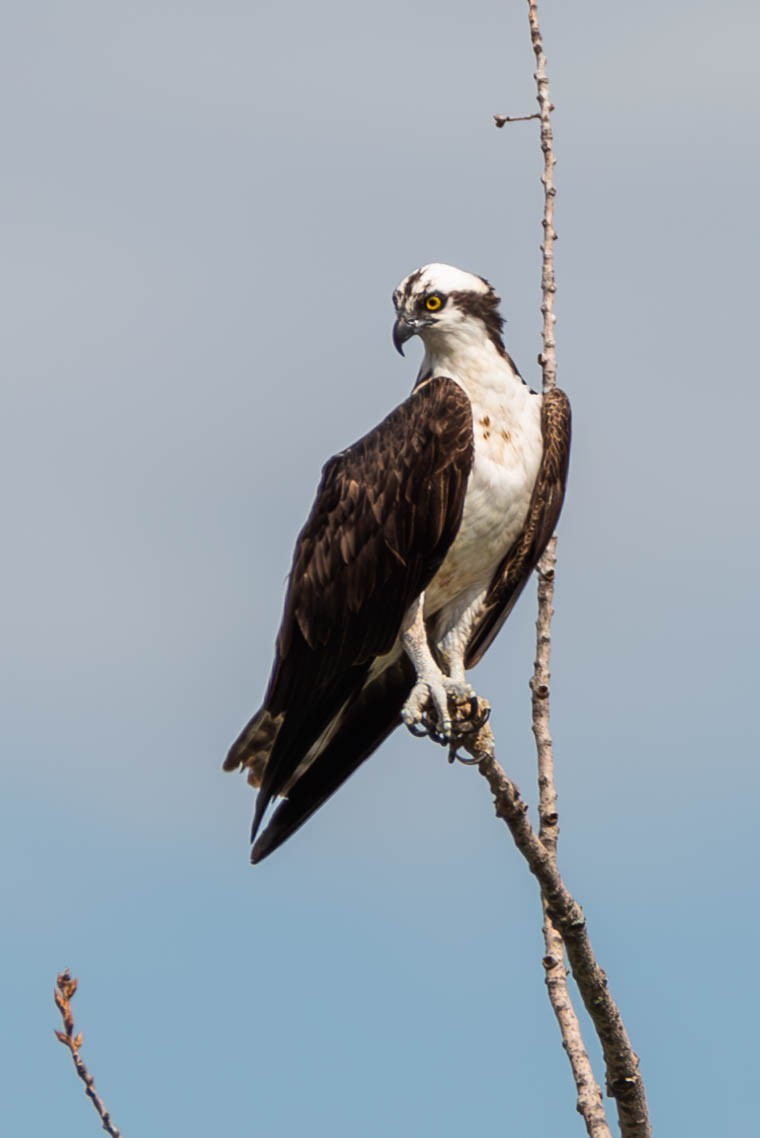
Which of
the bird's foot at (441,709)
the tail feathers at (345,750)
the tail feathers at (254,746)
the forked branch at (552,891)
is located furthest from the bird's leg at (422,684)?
the forked branch at (552,891)

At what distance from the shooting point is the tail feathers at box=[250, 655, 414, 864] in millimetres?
7629

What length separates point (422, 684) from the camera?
24.1 feet

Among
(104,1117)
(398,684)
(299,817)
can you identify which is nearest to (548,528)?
(398,684)

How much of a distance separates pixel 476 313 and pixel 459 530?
1.04m

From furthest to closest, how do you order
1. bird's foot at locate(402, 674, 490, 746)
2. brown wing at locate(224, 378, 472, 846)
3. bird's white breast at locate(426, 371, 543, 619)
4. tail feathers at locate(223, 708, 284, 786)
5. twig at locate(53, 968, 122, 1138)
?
tail feathers at locate(223, 708, 284, 786), bird's white breast at locate(426, 371, 543, 619), brown wing at locate(224, 378, 472, 846), bird's foot at locate(402, 674, 490, 746), twig at locate(53, 968, 122, 1138)

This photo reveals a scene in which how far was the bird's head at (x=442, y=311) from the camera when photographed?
7.85m

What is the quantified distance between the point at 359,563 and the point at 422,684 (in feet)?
2.30

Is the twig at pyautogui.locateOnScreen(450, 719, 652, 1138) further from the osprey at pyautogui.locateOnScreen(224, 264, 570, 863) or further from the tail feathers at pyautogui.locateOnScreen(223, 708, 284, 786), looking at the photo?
the tail feathers at pyautogui.locateOnScreen(223, 708, 284, 786)

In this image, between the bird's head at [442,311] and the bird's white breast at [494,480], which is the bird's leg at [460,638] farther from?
the bird's head at [442,311]

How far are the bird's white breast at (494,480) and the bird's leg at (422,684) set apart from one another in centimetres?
23

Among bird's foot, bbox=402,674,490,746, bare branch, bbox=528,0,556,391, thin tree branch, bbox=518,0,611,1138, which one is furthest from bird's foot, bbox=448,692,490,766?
bare branch, bbox=528,0,556,391

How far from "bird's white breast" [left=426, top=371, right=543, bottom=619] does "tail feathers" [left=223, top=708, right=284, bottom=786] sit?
937 millimetres

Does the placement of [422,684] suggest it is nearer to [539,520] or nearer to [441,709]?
[441,709]

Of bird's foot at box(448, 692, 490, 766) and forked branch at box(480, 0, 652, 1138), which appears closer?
forked branch at box(480, 0, 652, 1138)
